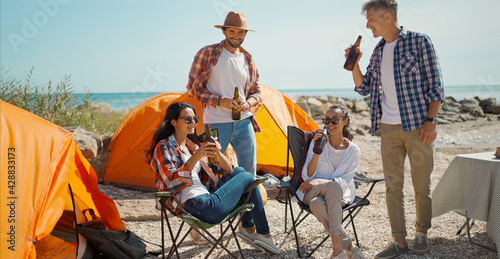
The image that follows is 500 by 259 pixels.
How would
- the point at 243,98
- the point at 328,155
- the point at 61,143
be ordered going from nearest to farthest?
1. the point at 61,143
2. the point at 328,155
3. the point at 243,98

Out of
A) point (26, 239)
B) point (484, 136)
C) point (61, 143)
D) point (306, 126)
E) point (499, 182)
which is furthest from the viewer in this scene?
point (484, 136)

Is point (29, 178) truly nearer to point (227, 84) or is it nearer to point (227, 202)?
point (227, 202)

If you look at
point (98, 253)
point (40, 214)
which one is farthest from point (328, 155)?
point (40, 214)

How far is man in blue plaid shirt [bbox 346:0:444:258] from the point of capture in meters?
3.05

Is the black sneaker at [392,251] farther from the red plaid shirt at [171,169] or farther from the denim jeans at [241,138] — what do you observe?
the red plaid shirt at [171,169]

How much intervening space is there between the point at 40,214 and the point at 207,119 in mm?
1549

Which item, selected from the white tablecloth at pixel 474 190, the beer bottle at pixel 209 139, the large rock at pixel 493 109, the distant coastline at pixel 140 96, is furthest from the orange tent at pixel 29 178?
the large rock at pixel 493 109

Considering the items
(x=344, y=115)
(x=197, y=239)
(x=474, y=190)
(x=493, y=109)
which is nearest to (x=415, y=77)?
(x=344, y=115)

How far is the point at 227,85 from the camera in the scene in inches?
146

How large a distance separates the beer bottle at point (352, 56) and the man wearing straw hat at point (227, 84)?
0.88 m

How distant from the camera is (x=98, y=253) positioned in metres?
3.03

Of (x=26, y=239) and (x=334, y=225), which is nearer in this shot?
(x=26, y=239)

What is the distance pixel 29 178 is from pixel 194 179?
3.44 ft

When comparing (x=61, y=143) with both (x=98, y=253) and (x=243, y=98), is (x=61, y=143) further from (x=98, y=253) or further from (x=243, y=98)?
Result: (x=243, y=98)
